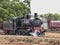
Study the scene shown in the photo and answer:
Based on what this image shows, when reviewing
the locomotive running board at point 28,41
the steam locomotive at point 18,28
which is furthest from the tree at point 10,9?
the locomotive running board at point 28,41

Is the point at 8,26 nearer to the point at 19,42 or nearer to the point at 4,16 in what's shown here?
the point at 19,42

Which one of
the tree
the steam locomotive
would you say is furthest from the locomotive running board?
the tree

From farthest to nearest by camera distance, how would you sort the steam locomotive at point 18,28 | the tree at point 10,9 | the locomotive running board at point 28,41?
the tree at point 10,9
the steam locomotive at point 18,28
the locomotive running board at point 28,41

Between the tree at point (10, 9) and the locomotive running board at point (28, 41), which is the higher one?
the tree at point (10, 9)

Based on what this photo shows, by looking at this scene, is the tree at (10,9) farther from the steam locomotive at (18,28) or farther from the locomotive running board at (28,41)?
the locomotive running board at (28,41)

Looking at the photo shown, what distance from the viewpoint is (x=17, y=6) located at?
25938mm

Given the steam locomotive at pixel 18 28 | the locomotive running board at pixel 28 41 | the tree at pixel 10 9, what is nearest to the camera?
the locomotive running board at pixel 28 41

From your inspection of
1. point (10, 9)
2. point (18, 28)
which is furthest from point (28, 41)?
point (10, 9)

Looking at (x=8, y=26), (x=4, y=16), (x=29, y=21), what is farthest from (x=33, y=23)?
(x=4, y=16)

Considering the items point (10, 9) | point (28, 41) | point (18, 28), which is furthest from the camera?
point (10, 9)

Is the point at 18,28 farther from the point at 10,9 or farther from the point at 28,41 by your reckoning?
the point at 10,9

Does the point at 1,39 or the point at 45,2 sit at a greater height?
the point at 45,2

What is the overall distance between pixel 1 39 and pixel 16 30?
14.1ft

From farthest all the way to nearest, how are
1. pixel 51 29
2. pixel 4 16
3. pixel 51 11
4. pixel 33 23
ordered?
pixel 51 11, pixel 4 16, pixel 51 29, pixel 33 23
